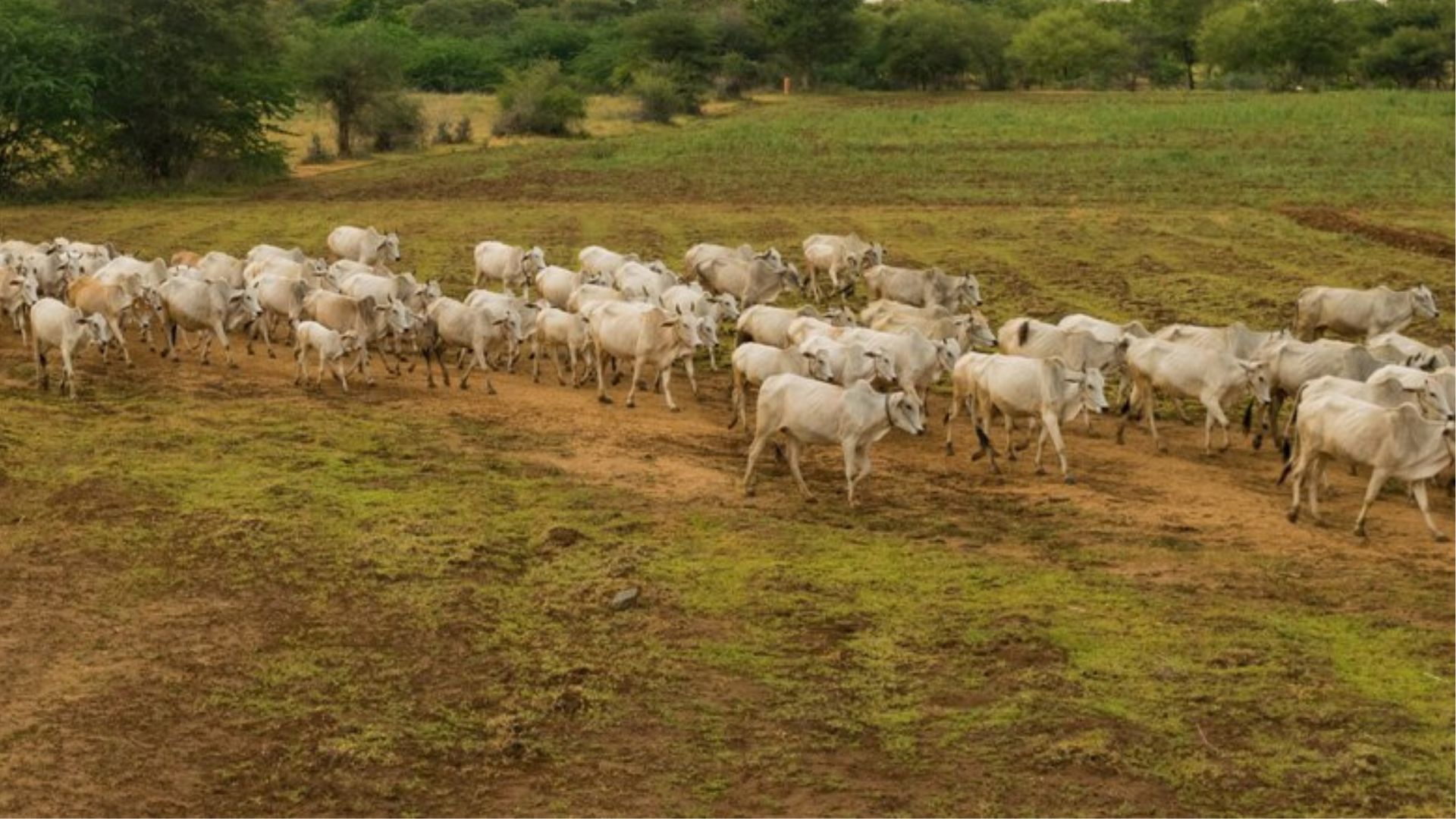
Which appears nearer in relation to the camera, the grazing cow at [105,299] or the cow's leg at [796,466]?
the cow's leg at [796,466]

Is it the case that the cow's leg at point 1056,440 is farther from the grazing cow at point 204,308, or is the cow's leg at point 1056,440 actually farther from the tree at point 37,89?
the tree at point 37,89

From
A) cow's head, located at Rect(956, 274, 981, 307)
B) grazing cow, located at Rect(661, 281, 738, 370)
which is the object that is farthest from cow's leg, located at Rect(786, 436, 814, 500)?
cow's head, located at Rect(956, 274, 981, 307)

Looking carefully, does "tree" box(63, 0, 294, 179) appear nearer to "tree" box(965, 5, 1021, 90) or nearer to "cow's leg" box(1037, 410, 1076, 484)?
"cow's leg" box(1037, 410, 1076, 484)

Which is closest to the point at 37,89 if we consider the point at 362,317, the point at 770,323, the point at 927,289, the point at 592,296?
the point at 362,317

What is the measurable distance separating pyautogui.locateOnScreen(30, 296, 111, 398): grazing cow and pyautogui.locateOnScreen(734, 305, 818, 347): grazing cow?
717cm

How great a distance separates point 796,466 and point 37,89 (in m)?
34.3

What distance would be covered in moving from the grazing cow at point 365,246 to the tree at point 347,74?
2917 centimetres

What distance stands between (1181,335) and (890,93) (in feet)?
206

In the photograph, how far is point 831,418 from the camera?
15.8 m

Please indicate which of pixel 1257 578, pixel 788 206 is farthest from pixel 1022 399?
pixel 788 206

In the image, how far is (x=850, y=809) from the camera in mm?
9695

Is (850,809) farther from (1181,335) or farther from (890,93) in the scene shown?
(890,93)

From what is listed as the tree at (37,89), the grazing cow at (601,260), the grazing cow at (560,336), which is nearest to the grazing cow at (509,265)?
the grazing cow at (601,260)

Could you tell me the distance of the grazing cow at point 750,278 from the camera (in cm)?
2498
